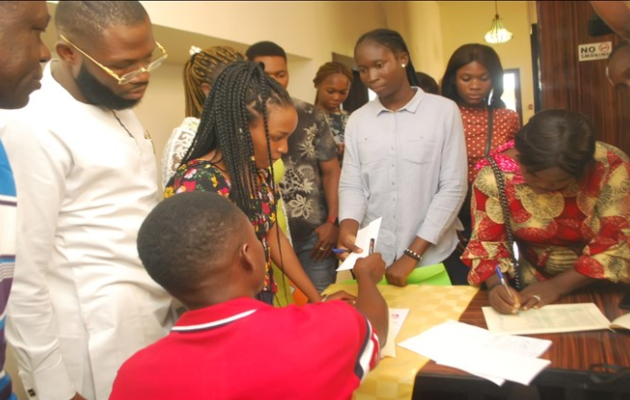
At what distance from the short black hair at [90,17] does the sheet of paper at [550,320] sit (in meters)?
1.27

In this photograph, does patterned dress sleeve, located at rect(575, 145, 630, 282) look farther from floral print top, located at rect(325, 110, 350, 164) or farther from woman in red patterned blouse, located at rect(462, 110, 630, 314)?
floral print top, located at rect(325, 110, 350, 164)

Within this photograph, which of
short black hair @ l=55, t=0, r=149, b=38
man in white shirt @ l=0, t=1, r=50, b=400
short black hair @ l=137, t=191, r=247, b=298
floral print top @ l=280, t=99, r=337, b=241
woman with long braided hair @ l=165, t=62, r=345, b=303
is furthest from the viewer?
floral print top @ l=280, t=99, r=337, b=241

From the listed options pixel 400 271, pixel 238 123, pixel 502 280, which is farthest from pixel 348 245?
pixel 238 123

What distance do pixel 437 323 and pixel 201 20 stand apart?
82.9 inches

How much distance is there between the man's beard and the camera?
127 centimetres

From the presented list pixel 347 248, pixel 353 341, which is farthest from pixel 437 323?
pixel 353 341

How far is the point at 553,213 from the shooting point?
5.29ft

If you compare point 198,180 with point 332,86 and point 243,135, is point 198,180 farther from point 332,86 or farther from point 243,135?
point 332,86

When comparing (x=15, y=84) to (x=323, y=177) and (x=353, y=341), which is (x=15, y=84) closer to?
(x=353, y=341)

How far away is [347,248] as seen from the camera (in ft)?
5.82

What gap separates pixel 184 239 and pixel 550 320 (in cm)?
104

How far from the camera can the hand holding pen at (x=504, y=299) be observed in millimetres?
1460

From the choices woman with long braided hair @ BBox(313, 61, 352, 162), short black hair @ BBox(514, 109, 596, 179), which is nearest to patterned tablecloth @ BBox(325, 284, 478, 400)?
short black hair @ BBox(514, 109, 596, 179)

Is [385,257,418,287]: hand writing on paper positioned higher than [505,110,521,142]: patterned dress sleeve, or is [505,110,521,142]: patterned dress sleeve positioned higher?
[505,110,521,142]: patterned dress sleeve
